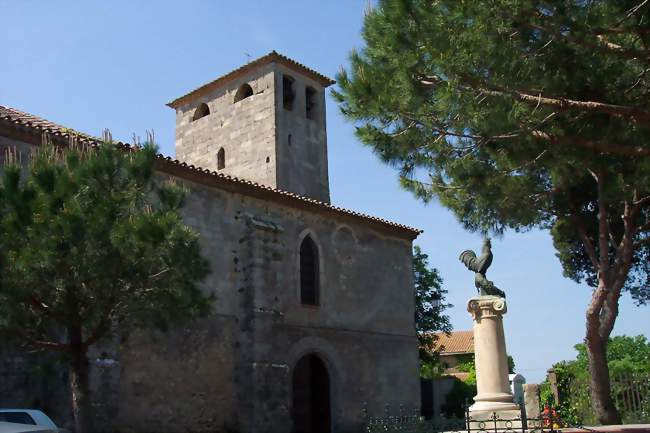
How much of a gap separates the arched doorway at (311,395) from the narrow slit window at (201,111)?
11589 millimetres

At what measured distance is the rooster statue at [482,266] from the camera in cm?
1241

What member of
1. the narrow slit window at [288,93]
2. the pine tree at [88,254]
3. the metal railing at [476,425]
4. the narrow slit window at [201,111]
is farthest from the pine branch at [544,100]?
the narrow slit window at [201,111]

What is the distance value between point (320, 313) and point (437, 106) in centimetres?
1030

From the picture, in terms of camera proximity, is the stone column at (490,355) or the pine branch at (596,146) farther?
the stone column at (490,355)

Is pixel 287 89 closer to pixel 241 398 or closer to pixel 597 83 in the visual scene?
pixel 241 398

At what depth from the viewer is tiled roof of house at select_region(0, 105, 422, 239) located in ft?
43.7

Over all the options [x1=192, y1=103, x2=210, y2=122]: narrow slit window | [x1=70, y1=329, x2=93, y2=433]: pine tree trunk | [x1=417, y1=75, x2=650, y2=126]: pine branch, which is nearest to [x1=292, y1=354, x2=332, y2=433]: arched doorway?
[x1=70, y1=329, x2=93, y2=433]: pine tree trunk

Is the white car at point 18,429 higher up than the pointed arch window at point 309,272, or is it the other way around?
the pointed arch window at point 309,272

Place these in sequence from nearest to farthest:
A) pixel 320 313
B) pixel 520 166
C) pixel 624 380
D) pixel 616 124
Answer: pixel 616 124
pixel 520 166
pixel 624 380
pixel 320 313

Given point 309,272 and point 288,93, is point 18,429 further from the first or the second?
point 288,93

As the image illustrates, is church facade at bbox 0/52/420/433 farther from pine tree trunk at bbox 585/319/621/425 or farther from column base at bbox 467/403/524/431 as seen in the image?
pine tree trunk at bbox 585/319/621/425

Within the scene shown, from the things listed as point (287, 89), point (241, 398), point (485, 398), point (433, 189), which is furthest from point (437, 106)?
point (287, 89)

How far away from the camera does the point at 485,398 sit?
11.7m

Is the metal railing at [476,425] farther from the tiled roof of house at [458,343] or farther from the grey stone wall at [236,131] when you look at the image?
the tiled roof of house at [458,343]
